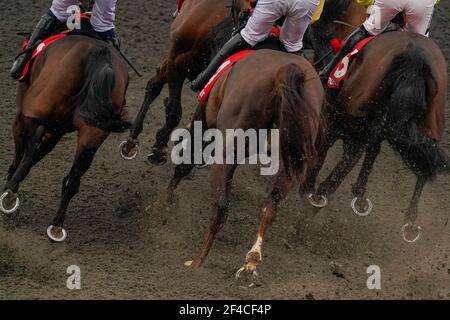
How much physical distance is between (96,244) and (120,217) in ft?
2.07

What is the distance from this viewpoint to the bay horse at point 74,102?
7.39 metres

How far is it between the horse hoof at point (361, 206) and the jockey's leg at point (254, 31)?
1748 millimetres

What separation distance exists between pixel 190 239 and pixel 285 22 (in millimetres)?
1977

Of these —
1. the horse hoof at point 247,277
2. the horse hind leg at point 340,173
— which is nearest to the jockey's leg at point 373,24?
the horse hind leg at point 340,173

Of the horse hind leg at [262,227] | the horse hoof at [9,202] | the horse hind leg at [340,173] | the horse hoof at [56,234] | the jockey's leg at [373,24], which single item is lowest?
the horse hind leg at [340,173]

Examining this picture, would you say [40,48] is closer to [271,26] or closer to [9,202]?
[9,202]

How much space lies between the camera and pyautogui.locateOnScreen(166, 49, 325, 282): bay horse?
6.55 metres

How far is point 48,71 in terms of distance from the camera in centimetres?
752

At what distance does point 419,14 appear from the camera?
8.09 m

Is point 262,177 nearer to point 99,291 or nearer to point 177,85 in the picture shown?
point 177,85

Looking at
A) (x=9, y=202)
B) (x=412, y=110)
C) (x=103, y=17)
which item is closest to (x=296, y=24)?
(x=412, y=110)

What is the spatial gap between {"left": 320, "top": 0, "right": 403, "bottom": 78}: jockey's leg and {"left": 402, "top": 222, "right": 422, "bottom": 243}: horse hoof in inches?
58.7

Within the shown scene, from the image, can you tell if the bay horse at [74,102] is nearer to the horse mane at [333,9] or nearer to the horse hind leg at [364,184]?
the horse hind leg at [364,184]
